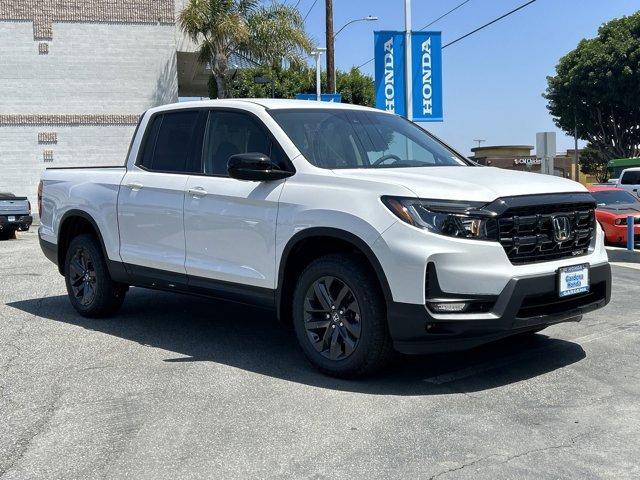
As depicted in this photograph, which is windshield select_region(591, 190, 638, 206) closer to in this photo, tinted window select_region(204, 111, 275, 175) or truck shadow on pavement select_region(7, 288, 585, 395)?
truck shadow on pavement select_region(7, 288, 585, 395)

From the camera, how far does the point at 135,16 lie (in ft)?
108

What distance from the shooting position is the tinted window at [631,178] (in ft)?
99.1

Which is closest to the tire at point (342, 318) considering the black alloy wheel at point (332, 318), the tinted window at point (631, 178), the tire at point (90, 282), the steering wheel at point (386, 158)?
the black alloy wheel at point (332, 318)

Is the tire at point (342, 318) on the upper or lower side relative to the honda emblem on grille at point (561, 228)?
lower

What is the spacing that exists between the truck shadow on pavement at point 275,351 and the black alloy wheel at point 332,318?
0.77ft

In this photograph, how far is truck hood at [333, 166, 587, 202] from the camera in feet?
16.6

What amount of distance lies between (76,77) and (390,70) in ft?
53.0

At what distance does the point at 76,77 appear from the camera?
107ft

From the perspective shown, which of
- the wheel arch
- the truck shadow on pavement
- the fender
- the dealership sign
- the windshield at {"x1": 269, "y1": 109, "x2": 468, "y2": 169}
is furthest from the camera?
the dealership sign

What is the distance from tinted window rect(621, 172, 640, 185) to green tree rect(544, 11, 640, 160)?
52.9 ft

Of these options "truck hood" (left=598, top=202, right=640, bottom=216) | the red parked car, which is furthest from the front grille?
"truck hood" (left=598, top=202, right=640, bottom=216)

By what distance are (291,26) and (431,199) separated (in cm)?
2790

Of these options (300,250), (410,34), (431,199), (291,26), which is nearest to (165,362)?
(300,250)

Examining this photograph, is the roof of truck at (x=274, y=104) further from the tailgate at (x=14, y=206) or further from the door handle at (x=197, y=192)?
the tailgate at (x=14, y=206)
